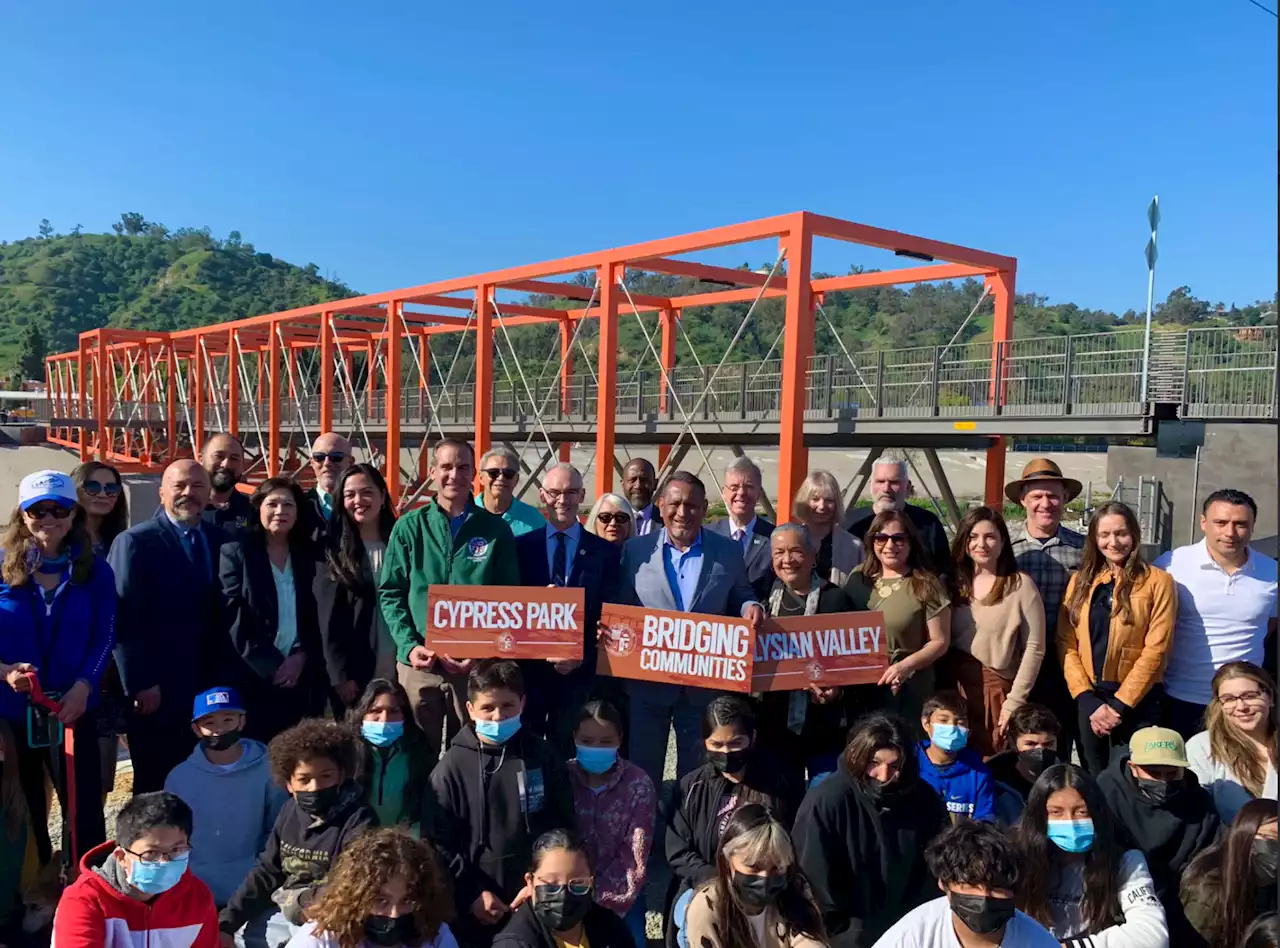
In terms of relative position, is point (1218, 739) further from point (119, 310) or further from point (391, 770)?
point (119, 310)

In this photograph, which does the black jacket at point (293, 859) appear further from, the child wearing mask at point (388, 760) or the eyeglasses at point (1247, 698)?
the eyeglasses at point (1247, 698)

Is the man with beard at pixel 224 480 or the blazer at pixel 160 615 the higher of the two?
the man with beard at pixel 224 480

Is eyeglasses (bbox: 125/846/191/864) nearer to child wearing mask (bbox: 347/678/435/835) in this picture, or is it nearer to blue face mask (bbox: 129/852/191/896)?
blue face mask (bbox: 129/852/191/896)

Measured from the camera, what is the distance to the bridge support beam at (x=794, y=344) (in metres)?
10.1

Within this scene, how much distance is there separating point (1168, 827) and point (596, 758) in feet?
7.79

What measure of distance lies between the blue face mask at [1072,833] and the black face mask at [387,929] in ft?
7.84

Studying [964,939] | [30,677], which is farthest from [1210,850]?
[30,677]

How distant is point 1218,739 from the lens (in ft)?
13.5

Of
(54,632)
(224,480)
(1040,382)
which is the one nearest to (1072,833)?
(54,632)

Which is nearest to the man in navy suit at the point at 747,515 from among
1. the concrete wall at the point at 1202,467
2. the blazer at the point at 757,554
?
the blazer at the point at 757,554

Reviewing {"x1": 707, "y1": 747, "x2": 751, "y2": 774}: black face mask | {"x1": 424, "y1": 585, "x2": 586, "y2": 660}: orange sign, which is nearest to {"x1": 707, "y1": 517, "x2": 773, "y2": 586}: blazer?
{"x1": 424, "y1": 585, "x2": 586, "y2": 660}: orange sign

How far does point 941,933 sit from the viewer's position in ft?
10.2

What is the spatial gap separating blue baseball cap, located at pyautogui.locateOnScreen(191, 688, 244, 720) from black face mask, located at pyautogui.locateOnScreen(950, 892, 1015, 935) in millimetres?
3130

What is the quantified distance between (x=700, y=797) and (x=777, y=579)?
4.11 ft
